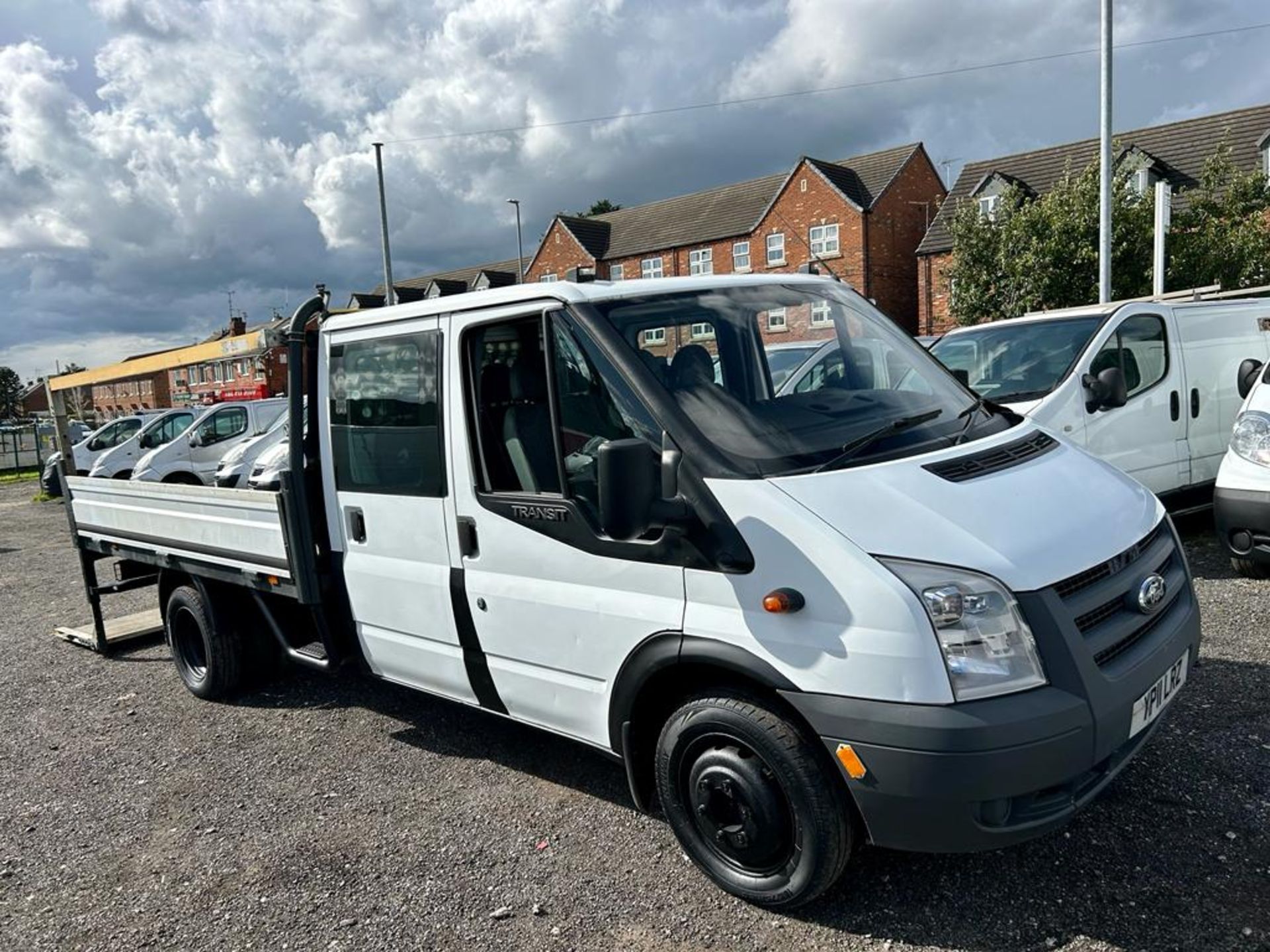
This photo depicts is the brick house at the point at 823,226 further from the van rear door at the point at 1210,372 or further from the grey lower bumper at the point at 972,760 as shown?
the grey lower bumper at the point at 972,760

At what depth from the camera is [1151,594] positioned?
2891 mm

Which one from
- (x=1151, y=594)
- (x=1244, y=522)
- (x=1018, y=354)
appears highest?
(x=1018, y=354)

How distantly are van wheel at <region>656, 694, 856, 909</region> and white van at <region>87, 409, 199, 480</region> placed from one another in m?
17.3

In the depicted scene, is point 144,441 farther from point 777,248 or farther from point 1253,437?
point 777,248

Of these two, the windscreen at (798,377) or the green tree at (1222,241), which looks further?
the green tree at (1222,241)

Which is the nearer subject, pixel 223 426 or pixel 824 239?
pixel 223 426

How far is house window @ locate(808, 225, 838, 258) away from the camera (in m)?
36.9

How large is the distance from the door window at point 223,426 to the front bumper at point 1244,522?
628 inches

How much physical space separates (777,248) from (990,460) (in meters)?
37.4

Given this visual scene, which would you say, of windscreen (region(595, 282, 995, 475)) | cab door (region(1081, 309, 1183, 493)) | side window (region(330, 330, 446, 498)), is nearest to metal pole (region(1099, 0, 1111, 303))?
cab door (region(1081, 309, 1183, 493))

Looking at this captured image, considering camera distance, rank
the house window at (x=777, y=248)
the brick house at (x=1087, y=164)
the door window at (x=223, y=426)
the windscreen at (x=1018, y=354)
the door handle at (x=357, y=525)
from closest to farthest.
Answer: the door handle at (x=357, y=525), the windscreen at (x=1018, y=354), the door window at (x=223, y=426), the brick house at (x=1087, y=164), the house window at (x=777, y=248)

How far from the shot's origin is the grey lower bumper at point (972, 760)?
2.42 m

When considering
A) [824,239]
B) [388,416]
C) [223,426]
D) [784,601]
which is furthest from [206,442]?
[824,239]

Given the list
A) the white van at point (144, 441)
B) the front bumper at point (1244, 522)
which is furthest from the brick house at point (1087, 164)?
the front bumper at point (1244, 522)
